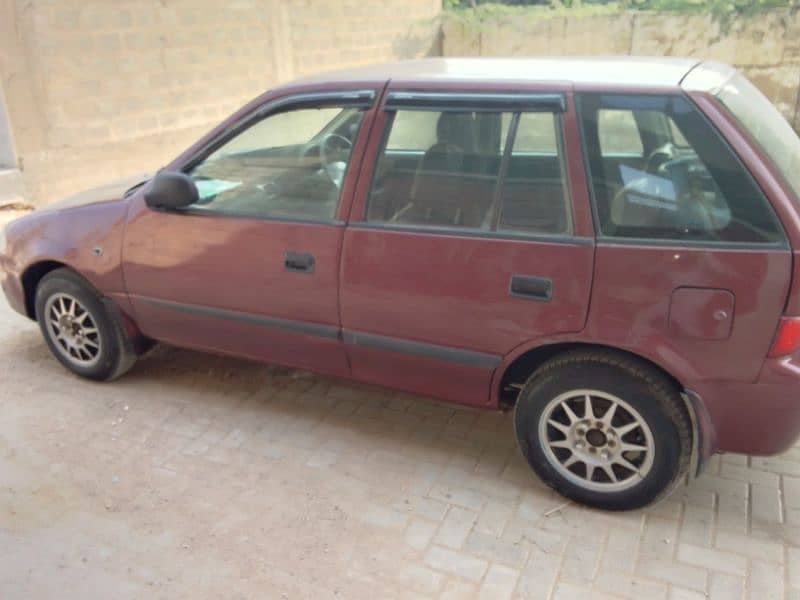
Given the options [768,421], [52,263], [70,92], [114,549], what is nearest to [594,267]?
[768,421]

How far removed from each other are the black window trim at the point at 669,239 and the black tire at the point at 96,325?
2.70m

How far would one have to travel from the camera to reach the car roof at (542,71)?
2.83m

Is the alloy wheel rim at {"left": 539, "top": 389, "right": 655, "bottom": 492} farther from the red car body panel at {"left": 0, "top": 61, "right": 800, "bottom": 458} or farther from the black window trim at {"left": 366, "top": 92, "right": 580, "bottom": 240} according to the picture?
the black window trim at {"left": 366, "top": 92, "right": 580, "bottom": 240}

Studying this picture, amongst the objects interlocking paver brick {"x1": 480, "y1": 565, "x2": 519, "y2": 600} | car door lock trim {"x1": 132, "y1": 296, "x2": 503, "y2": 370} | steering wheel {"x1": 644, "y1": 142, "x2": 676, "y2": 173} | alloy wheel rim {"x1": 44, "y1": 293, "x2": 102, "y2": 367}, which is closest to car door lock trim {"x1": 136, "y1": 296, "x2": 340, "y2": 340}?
car door lock trim {"x1": 132, "y1": 296, "x2": 503, "y2": 370}

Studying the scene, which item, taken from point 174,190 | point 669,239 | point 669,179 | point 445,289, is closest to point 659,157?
point 669,179

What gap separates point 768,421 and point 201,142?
114 inches

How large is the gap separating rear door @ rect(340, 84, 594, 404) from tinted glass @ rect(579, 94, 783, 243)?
10cm

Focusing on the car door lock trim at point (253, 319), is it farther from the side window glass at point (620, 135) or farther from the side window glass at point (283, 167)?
the side window glass at point (620, 135)

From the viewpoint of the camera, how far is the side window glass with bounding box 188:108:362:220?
3322 millimetres

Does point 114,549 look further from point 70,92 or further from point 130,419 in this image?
point 70,92

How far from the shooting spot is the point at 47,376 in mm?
4320

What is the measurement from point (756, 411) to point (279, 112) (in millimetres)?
2472

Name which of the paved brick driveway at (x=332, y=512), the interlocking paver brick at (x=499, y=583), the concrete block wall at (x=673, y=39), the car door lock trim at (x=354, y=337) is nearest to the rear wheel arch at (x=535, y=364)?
the car door lock trim at (x=354, y=337)

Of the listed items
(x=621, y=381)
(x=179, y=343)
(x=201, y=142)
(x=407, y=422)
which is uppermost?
(x=201, y=142)
